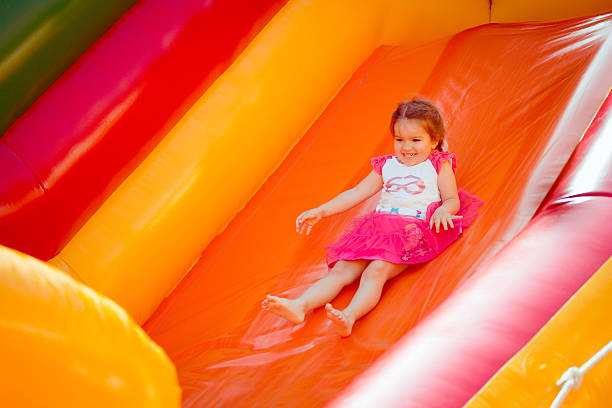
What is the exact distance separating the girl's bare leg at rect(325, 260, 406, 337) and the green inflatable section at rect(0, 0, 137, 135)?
0.80m

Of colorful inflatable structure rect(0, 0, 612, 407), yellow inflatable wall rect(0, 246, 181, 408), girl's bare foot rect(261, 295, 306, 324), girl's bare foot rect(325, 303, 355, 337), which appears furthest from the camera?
girl's bare foot rect(261, 295, 306, 324)

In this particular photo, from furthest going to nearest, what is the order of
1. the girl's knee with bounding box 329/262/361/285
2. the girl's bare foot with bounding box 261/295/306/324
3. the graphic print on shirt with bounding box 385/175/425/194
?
the graphic print on shirt with bounding box 385/175/425/194 < the girl's knee with bounding box 329/262/361/285 < the girl's bare foot with bounding box 261/295/306/324

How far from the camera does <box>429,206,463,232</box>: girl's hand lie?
1503mm

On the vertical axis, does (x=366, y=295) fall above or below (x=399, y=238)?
below

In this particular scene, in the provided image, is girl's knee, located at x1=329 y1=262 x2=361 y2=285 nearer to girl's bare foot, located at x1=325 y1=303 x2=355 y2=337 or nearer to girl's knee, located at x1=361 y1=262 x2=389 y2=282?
girl's knee, located at x1=361 y1=262 x2=389 y2=282

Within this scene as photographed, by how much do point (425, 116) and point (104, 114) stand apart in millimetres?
731

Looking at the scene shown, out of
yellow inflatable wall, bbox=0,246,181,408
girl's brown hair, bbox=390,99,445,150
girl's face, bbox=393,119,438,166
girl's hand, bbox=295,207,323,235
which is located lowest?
yellow inflatable wall, bbox=0,246,181,408

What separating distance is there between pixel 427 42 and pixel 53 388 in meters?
1.98

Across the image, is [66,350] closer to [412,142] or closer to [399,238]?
[399,238]

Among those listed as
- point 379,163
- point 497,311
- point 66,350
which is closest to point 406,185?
point 379,163

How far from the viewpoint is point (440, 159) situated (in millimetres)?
1659

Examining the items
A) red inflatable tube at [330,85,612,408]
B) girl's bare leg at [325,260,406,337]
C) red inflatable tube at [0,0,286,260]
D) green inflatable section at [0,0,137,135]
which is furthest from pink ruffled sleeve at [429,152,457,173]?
green inflatable section at [0,0,137,135]

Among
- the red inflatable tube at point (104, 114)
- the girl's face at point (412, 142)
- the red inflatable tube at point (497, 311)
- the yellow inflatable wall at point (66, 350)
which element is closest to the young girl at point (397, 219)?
the girl's face at point (412, 142)

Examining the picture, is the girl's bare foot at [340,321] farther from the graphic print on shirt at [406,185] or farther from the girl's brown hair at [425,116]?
the girl's brown hair at [425,116]
